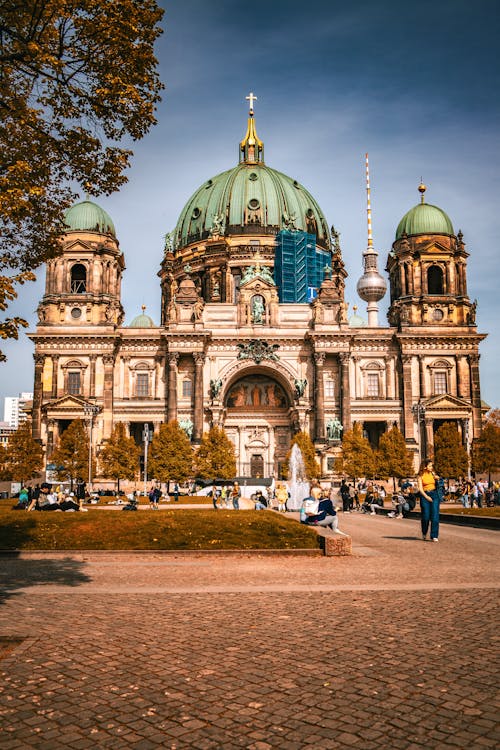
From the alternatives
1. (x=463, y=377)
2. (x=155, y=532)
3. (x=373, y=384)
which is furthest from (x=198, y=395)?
(x=155, y=532)

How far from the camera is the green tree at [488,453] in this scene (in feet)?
215

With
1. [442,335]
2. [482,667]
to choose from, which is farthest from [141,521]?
[442,335]

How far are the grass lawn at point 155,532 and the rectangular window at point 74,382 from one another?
181ft

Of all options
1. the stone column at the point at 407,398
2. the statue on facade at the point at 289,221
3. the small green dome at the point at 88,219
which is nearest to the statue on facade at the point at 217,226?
the statue on facade at the point at 289,221

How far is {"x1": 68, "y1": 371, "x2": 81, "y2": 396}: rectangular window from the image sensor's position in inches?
2994

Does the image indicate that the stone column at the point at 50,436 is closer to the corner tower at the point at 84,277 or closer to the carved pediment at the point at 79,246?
the corner tower at the point at 84,277

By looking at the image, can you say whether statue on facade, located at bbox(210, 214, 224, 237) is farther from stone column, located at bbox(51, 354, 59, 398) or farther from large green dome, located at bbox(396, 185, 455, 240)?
stone column, located at bbox(51, 354, 59, 398)

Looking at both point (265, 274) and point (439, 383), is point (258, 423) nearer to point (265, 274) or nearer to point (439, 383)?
point (265, 274)

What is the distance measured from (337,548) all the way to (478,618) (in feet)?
26.9

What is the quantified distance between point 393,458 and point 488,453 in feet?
28.3

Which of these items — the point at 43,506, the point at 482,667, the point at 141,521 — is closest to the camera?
the point at 482,667

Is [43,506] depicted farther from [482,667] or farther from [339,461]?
[339,461]

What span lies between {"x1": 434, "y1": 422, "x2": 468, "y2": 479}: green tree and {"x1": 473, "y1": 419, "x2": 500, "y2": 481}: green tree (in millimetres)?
1578

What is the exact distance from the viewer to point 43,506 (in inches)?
1180
